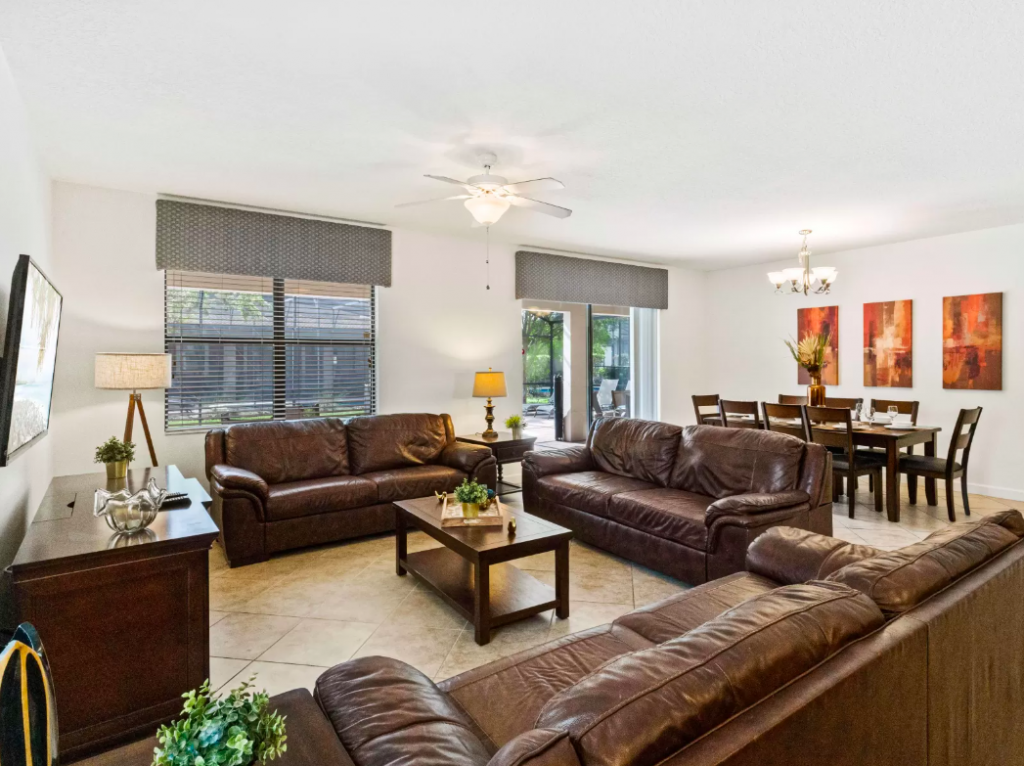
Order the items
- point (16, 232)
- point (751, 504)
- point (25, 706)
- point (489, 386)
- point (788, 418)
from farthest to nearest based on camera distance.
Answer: point (489, 386), point (788, 418), point (751, 504), point (16, 232), point (25, 706)

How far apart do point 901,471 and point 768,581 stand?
11.3 ft

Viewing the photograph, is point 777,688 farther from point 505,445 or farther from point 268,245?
point 268,245

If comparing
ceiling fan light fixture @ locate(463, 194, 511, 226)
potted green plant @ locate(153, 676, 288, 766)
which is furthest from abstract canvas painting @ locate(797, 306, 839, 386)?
potted green plant @ locate(153, 676, 288, 766)

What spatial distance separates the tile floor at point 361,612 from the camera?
243 cm

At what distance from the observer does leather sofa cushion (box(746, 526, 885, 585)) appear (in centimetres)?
189

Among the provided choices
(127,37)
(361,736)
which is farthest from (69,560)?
(127,37)

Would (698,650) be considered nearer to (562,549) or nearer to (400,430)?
(562,549)

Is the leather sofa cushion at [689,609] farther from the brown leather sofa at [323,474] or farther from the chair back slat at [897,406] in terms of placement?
the chair back slat at [897,406]

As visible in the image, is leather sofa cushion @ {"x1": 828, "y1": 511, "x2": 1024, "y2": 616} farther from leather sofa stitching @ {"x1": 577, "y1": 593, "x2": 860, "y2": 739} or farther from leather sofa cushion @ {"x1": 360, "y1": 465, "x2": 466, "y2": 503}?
leather sofa cushion @ {"x1": 360, "y1": 465, "x2": 466, "y2": 503}

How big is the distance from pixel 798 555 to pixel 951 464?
3335 mm

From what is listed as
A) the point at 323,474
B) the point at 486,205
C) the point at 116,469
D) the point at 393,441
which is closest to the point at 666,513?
the point at 486,205

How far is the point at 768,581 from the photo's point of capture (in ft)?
7.03

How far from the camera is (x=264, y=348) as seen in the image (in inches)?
186

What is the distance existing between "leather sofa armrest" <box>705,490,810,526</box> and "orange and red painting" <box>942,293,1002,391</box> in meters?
3.63
